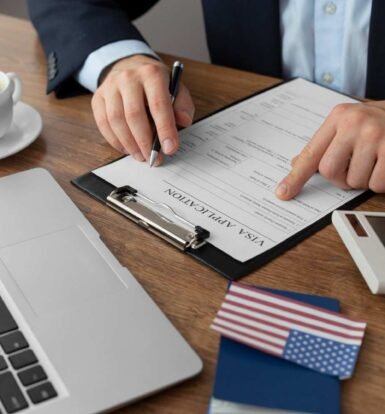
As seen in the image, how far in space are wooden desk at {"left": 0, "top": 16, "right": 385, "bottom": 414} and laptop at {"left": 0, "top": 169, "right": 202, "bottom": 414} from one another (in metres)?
0.02

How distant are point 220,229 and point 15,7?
70.7 inches

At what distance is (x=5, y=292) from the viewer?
0.73 m

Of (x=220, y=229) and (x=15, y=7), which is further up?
(x=220, y=229)

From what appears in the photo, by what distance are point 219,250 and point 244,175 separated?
162 mm

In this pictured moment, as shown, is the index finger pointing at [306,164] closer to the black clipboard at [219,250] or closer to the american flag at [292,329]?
the black clipboard at [219,250]

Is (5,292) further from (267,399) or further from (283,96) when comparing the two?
(283,96)

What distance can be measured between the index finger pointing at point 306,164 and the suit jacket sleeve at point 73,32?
419mm

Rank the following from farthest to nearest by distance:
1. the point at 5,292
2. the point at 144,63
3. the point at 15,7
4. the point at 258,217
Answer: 1. the point at 15,7
2. the point at 144,63
3. the point at 258,217
4. the point at 5,292

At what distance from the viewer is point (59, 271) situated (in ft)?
2.48

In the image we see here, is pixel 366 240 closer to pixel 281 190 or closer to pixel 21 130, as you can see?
pixel 281 190

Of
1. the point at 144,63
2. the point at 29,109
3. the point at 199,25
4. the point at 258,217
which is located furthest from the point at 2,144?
the point at 199,25

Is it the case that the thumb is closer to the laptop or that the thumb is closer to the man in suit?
the man in suit

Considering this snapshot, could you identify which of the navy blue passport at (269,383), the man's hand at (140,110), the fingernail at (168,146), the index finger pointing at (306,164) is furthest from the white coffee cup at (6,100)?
the navy blue passport at (269,383)

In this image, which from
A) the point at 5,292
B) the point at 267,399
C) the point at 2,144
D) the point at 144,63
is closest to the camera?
the point at 267,399
